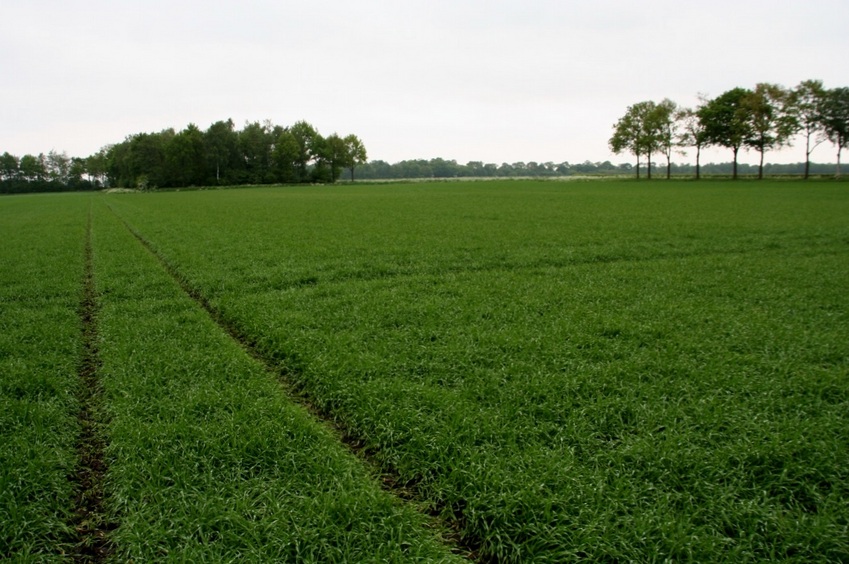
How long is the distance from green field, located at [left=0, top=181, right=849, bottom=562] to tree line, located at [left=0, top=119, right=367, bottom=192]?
11787cm

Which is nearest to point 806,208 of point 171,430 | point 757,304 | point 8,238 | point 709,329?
point 757,304

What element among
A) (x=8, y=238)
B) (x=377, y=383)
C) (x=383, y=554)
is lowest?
(x=383, y=554)

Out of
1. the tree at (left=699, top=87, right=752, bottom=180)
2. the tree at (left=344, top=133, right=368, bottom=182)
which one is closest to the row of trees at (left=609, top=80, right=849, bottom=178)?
the tree at (left=699, top=87, right=752, bottom=180)

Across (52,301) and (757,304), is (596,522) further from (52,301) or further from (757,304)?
(52,301)

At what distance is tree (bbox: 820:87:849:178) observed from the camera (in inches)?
3078

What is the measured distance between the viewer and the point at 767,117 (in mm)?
83188

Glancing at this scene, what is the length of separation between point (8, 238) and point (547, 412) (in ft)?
86.4

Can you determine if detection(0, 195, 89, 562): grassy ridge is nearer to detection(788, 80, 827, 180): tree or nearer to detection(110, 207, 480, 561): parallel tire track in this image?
detection(110, 207, 480, 561): parallel tire track

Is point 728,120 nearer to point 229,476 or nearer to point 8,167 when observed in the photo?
point 229,476

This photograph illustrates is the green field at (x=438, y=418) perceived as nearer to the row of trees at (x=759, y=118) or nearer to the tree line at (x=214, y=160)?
the row of trees at (x=759, y=118)

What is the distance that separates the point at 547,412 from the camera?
5305 mm

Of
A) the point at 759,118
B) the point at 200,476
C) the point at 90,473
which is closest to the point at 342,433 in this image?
the point at 200,476

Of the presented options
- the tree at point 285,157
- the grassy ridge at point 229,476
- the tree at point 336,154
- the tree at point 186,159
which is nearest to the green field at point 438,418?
the grassy ridge at point 229,476

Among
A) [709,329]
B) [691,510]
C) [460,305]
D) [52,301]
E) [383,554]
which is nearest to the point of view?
[383,554]
